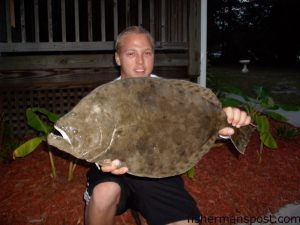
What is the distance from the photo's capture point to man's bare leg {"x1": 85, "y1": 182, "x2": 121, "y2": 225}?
2576mm

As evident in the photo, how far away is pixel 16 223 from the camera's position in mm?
3525

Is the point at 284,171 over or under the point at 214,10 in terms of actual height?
under

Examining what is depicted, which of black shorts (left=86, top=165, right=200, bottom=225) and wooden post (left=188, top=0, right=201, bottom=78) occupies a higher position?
wooden post (left=188, top=0, right=201, bottom=78)

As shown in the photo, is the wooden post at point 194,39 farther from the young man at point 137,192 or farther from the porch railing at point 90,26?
the young man at point 137,192

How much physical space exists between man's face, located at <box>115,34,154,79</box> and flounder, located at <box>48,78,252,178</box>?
1.71ft

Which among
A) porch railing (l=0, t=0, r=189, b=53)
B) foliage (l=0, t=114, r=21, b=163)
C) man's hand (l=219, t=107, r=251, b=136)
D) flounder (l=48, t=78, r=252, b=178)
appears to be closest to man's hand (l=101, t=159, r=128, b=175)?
flounder (l=48, t=78, r=252, b=178)

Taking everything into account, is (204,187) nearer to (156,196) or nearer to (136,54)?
(156,196)

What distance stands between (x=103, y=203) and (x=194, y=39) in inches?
161

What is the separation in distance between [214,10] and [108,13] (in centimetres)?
2401

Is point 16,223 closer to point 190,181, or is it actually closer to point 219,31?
point 190,181

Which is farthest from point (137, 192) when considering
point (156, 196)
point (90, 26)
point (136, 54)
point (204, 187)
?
point (90, 26)

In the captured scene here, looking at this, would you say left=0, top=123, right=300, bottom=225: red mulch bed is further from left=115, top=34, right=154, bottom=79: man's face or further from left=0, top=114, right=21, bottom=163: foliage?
left=115, top=34, right=154, bottom=79: man's face

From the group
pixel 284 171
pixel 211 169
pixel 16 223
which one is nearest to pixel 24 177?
pixel 16 223

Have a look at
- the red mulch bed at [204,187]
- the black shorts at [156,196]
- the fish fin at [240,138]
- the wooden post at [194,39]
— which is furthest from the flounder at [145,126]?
the wooden post at [194,39]
